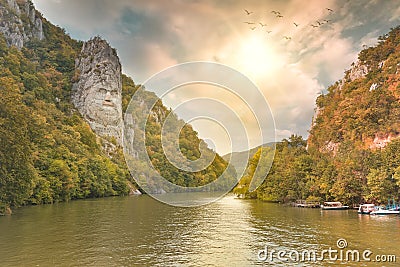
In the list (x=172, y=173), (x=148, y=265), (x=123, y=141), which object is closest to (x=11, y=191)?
(x=148, y=265)

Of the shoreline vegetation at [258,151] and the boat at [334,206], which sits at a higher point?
the shoreline vegetation at [258,151]

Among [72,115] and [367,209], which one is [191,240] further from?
[72,115]

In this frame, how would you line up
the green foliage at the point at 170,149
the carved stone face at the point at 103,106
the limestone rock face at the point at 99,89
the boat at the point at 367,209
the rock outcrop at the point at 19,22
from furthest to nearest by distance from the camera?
the green foliage at the point at 170,149, the limestone rock face at the point at 99,89, the carved stone face at the point at 103,106, the rock outcrop at the point at 19,22, the boat at the point at 367,209

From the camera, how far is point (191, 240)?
22.5 meters

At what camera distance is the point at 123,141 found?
99.1 metres

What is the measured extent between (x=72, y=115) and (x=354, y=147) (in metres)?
65.2

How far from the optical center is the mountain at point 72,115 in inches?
2108

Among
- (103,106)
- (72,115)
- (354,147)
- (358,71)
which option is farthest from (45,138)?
(358,71)

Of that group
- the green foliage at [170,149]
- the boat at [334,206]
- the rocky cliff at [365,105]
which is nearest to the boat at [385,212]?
the boat at [334,206]

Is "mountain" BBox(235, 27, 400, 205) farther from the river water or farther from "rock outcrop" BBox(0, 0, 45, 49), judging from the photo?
"rock outcrop" BBox(0, 0, 45, 49)

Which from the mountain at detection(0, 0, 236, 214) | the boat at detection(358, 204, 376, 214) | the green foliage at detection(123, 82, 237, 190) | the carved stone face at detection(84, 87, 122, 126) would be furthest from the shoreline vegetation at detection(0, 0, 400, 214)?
the carved stone face at detection(84, 87, 122, 126)

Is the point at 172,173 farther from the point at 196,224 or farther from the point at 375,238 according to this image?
the point at 375,238

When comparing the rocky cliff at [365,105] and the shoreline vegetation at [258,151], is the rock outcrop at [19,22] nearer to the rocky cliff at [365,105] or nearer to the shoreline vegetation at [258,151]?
the shoreline vegetation at [258,151]

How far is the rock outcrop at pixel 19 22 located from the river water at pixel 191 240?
70178mm
